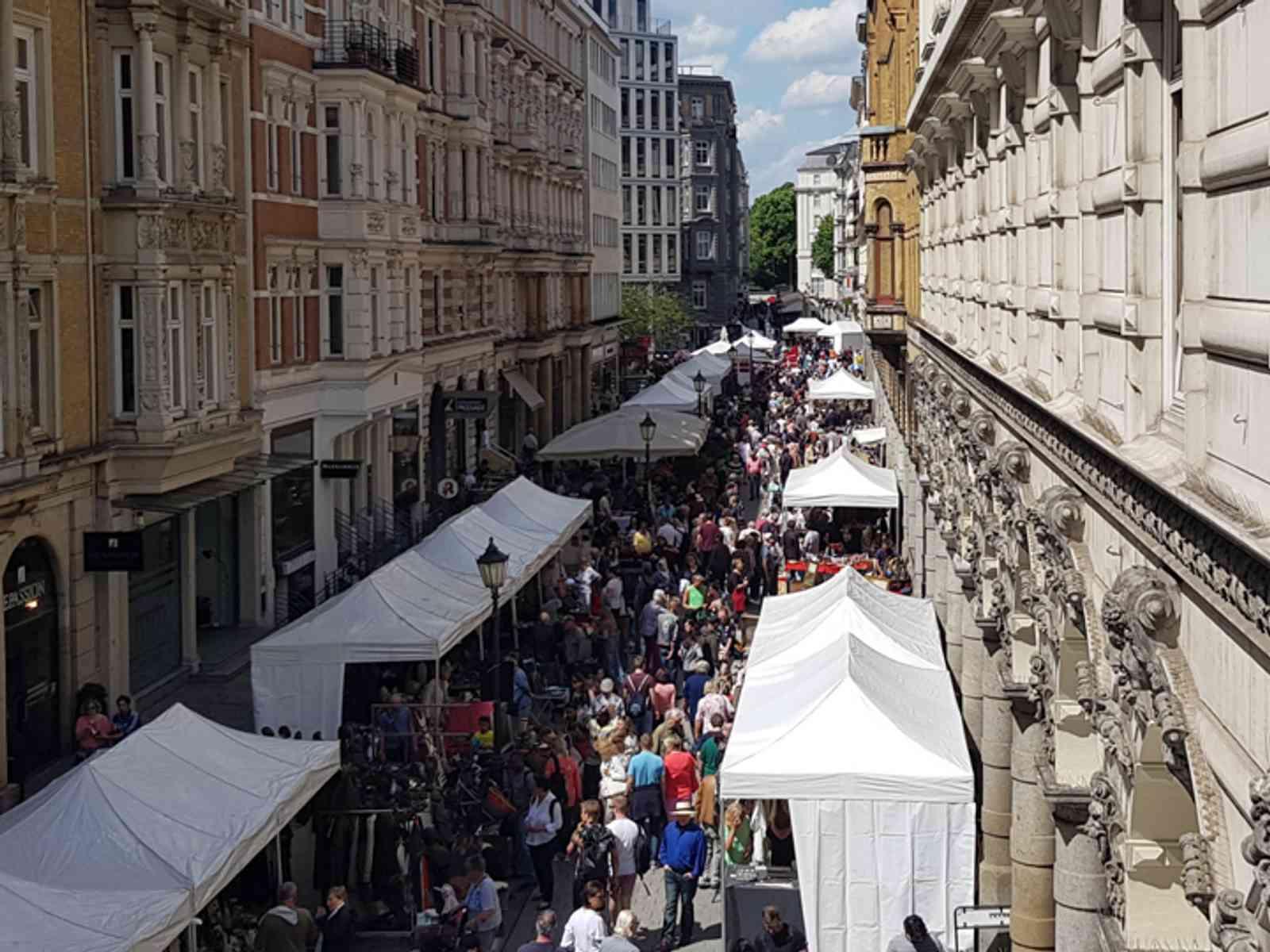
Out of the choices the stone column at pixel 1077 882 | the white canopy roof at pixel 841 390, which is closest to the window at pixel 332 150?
the white canopy roof at pixel 841 390

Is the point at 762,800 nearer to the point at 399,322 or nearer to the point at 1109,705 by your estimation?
the point at 1109,705

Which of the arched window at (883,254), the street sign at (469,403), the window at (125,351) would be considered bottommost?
the street sign at (469,403)

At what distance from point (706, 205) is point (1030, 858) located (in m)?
141

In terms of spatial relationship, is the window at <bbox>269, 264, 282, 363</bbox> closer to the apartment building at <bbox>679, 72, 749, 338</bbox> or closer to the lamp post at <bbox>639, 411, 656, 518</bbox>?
the lamp post at <bbox>639, 411, 656, 518</bbox>

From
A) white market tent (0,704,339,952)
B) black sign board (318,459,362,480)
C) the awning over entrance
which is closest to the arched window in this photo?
black sign board (318,459,362,480)

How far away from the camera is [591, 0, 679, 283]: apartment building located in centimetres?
12512

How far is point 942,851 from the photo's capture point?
574 inches

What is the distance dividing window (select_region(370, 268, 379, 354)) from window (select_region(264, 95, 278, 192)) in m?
4.42

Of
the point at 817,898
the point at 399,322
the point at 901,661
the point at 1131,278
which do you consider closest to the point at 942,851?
the point at 817,898

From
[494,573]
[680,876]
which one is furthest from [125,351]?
[680,876]

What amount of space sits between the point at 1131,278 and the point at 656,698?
13.6 m

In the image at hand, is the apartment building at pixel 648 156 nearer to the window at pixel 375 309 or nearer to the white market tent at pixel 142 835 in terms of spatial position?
the window at pixel 375 309

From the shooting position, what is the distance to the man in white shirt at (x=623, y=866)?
643 inches

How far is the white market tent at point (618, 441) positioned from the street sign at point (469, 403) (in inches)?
65.3
